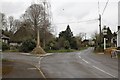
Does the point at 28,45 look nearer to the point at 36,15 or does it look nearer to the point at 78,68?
the point at 36,15

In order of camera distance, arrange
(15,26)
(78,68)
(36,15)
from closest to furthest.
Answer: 1. (78,68)
2. (36,15)
3. (15,26)

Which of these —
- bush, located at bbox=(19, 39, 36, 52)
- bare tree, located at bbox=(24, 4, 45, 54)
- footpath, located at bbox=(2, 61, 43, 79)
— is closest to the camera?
footpath, located at bbox=(2, 61, 43, 79)

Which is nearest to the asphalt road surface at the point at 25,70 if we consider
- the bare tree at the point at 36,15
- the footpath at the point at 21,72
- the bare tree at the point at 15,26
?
the footpath at the point at 21,72

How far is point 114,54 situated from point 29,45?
24948 millimetres

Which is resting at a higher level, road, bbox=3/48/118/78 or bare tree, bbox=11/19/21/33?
bare tree, bbox=11/19/21/33

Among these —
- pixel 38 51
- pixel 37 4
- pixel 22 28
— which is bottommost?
pixel 38 51

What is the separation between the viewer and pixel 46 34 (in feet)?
239

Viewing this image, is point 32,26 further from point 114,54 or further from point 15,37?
point 114,54

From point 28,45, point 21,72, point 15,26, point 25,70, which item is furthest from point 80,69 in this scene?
point 15,26

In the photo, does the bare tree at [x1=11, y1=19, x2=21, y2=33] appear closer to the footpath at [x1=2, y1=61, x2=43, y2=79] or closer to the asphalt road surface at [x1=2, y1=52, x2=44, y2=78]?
the asphalt road surface at [x1=2, y1=52, x2=44, y2=78]

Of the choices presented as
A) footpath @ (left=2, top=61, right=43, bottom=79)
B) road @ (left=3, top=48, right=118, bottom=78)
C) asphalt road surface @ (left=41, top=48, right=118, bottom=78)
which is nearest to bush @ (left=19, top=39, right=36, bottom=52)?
road @ (left=3, top=48, right=118, bottom=78)

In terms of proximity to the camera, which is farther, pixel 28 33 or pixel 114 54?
pixel 28 33

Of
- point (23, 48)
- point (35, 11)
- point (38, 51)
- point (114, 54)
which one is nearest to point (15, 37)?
point (35, 11)

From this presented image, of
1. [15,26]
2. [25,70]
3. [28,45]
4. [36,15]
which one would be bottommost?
[25,70]
